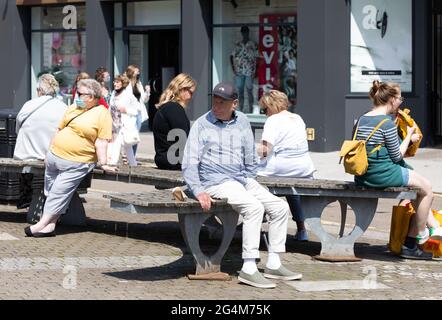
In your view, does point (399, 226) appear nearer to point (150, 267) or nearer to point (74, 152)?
point (150, 267)

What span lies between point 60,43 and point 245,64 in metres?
6.33

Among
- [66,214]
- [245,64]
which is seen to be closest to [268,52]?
[245,64]

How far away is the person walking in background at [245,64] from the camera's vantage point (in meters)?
22.4

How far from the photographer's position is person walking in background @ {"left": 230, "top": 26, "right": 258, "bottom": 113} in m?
22.4

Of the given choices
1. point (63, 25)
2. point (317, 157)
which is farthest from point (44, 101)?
point (63, 25)

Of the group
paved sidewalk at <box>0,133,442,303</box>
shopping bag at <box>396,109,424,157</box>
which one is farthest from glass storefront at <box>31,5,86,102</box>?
shopping bag at <box>396,109,424,157</box>

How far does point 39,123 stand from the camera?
12164 mm

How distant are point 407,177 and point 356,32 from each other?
11.5m

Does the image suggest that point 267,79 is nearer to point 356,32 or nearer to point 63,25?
point 356,32

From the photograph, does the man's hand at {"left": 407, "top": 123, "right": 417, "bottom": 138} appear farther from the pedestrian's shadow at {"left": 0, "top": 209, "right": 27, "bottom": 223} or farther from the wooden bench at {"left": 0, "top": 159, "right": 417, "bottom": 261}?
the pedestrian's shadow at {"left": 0, "top": 209, "right": 27, "bottom": 223}

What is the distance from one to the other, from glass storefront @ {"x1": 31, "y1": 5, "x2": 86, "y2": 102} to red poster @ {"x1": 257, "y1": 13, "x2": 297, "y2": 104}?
5628 millimetres

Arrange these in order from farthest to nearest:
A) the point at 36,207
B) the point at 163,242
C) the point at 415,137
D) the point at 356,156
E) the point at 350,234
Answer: the point at 36,207 < the point at 163,242 < the point at 415,137 < the point at 350,234 < the point at 356,156

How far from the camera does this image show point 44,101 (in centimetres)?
1223

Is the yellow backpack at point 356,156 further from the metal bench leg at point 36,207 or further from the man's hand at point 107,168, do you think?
the metal bench leg at point 36,207
